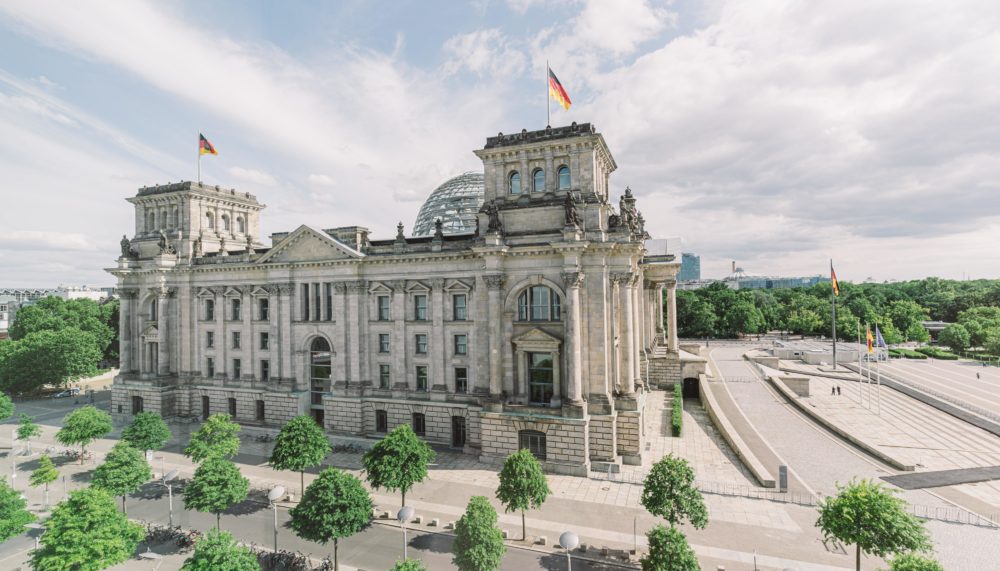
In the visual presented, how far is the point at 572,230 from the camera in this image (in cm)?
3853

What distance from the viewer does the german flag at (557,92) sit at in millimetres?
40688

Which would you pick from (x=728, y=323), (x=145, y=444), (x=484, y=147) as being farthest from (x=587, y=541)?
(x=728, y=323)

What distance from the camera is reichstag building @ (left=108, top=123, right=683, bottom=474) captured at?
130 feet

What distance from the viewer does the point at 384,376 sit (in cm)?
4797

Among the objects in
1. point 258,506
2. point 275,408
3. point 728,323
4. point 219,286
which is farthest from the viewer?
point 728,323

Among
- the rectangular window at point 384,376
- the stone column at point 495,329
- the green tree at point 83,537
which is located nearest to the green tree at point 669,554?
the stone column at point 495,329

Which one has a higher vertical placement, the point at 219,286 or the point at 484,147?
the point at 484,147

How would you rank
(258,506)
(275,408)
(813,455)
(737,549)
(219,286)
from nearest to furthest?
(737,549) < (258,506) < (813,455) < (275,408) < (219,286)

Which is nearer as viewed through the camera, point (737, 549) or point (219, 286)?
point (737, 549)

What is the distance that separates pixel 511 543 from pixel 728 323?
375ft

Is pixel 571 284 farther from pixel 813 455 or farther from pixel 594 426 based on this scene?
pixel 813 455

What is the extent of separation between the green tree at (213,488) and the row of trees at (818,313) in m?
115

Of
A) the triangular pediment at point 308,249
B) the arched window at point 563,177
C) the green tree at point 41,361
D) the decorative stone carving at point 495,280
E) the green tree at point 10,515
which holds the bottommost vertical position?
the green tree at point 10,515

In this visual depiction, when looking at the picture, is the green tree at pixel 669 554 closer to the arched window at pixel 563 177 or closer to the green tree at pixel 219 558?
the green tree at pixel 219 558
